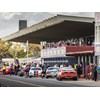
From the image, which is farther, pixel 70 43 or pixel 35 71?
pixel 70 43

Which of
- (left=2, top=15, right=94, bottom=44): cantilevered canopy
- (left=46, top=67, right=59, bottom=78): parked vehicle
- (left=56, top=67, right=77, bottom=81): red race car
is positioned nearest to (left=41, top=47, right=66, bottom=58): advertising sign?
(left=2, top=15, right=94, bottom=44): cantilevered canopy

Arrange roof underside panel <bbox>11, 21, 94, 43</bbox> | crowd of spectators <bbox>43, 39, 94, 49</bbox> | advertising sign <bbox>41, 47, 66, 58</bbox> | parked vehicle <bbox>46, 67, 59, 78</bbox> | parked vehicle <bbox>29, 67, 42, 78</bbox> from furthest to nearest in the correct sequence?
1. advertising sign <bbox>41, 47, 66, 58</bbox>
2. crowd of spectators <bbox>43, 39, 94, 49</bbox>
3. parked vehicle <bbox>29, 67, 42, 78</bbox>
4. roof underside panel <bbox>11, 21, 94, 43</bbox>
5. parked vehicle <bbox>46, 67, 59, 78</bbox>

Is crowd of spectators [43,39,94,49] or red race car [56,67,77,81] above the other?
crowd of spectators [43,39,94,49]

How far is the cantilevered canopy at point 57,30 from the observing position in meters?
54.7

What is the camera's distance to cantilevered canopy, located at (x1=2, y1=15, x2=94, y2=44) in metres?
54.7

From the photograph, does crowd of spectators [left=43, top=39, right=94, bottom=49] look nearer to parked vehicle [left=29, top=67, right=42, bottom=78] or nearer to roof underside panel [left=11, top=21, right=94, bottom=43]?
roof underside panel [left=11, top=21, right=94, bottom=43]

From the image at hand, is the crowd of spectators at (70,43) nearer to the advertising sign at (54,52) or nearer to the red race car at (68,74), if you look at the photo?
the advertising sign at (54,52)

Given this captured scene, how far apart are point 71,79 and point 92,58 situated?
1015 cm

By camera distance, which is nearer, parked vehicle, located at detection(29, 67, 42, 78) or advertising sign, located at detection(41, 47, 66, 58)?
parked vehicle, located at detection(29, 67, 42, 78)

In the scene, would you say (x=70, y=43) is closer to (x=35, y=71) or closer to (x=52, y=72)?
(x=35, y=71)

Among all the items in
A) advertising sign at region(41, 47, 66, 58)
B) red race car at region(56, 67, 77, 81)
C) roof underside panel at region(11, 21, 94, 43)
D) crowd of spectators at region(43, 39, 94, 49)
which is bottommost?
red race car at region(56, 67, 77, 81)

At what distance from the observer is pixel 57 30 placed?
63719 mm

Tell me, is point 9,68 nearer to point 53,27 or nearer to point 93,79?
point 53,27

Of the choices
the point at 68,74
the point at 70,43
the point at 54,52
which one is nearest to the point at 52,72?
the point at 68,74
